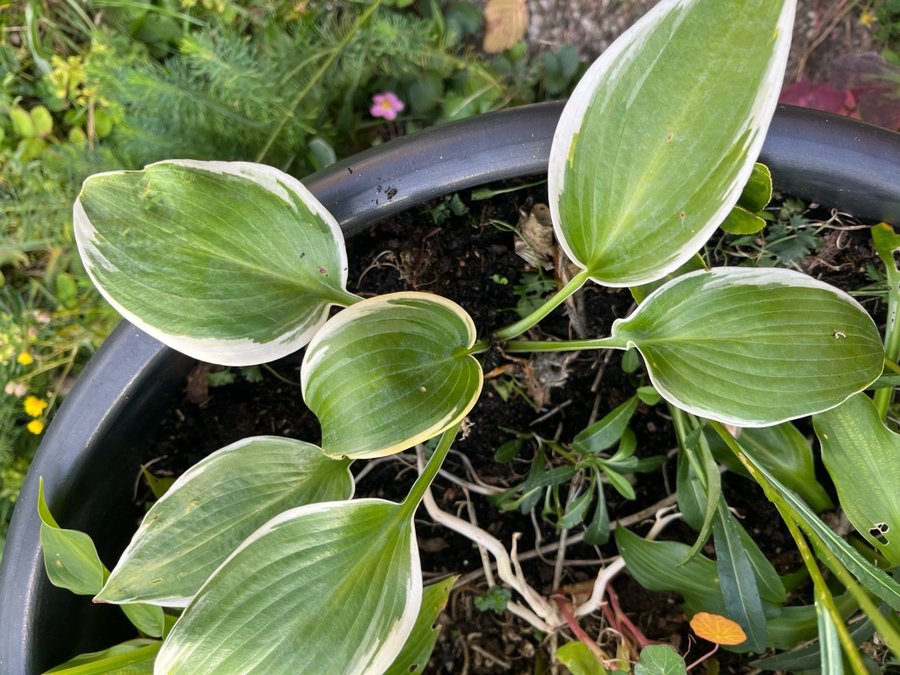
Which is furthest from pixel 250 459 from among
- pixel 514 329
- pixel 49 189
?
pixel 49 189

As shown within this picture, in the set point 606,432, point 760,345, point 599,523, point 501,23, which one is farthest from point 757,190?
point 501,23

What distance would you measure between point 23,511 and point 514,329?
0.48 m

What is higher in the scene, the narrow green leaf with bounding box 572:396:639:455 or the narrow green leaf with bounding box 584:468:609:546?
the narrow green leaf with bounding box 572:396:639:455

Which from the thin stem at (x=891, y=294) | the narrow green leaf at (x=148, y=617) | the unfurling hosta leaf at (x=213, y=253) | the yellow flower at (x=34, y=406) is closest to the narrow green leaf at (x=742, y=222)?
the thin stem at (x=891, y=294)

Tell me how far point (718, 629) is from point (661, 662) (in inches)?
3.0

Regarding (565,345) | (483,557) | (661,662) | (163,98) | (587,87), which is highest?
(587,87)

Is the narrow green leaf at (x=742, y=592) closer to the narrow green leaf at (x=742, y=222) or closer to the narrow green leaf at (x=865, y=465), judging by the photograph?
the narrow green leaf at (x=865, y=465)

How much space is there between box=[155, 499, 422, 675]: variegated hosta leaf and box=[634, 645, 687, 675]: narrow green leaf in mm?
186

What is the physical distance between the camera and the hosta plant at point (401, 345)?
50 cm

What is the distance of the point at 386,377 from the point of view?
533 millimetres

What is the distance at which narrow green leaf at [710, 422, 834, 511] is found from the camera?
66 cm

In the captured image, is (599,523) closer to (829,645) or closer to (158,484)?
(829,645)

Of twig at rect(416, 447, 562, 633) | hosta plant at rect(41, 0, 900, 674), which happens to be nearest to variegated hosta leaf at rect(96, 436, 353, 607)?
hosta plant at rect(41, 0, 900, 674)

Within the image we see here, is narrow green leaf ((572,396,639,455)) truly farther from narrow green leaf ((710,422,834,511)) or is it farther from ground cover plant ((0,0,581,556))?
ground cover plant ((0,0,581,556))
